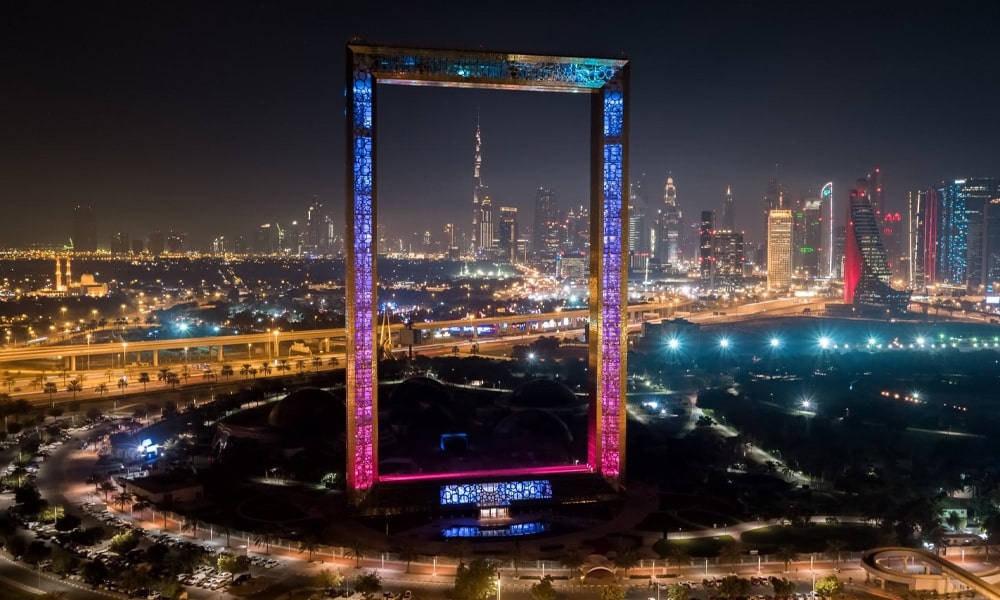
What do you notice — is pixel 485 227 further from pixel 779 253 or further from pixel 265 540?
pixel 265 540

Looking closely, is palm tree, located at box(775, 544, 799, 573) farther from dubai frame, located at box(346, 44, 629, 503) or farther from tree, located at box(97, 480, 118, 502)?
tree, located at box(97, 480, 118, 502)

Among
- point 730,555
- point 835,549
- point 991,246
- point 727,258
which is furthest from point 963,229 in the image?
point 730,555

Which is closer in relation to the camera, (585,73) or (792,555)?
(792,555)

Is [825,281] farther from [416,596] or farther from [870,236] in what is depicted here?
[416,596]

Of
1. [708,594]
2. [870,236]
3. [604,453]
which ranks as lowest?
[708,594]

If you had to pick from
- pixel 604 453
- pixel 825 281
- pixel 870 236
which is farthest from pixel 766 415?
pixel 825 281
